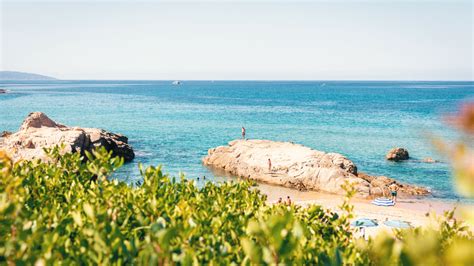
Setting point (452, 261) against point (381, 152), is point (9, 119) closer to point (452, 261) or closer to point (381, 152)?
point (381, 152)

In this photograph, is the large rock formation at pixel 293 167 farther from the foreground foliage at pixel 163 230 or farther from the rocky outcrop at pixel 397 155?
the foreground foliage at pixel 163 230

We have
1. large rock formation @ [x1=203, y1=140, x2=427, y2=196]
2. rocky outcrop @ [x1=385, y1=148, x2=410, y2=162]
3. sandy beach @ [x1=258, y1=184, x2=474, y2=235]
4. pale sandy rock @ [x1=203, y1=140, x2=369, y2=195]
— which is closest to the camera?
sandy beach @ [x1=258, y1=184, x2=474, y2=235]

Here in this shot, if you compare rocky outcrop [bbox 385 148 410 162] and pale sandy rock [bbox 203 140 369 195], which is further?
rocky outcrop [bbox 385 148 410 162]

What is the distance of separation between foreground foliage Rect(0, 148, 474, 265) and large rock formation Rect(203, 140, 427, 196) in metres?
24.4

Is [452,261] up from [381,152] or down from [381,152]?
Answer: up

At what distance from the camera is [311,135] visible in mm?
60000

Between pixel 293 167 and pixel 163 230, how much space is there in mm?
31914

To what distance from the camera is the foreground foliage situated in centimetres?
320

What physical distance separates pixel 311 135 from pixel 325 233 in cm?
5280

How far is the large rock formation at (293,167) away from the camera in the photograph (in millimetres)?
33188

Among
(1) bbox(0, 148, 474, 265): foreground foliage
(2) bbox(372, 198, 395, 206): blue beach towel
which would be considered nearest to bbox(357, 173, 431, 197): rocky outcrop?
(2) bbox(372, 198, 395, 206): blue beach towel

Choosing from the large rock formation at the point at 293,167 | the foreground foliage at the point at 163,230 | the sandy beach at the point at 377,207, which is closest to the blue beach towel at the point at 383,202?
the sandy beach at the point at 377,207

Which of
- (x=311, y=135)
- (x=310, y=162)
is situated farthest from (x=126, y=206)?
(x=311, y=135)

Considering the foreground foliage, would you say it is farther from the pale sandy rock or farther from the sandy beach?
the pale sandy rock
